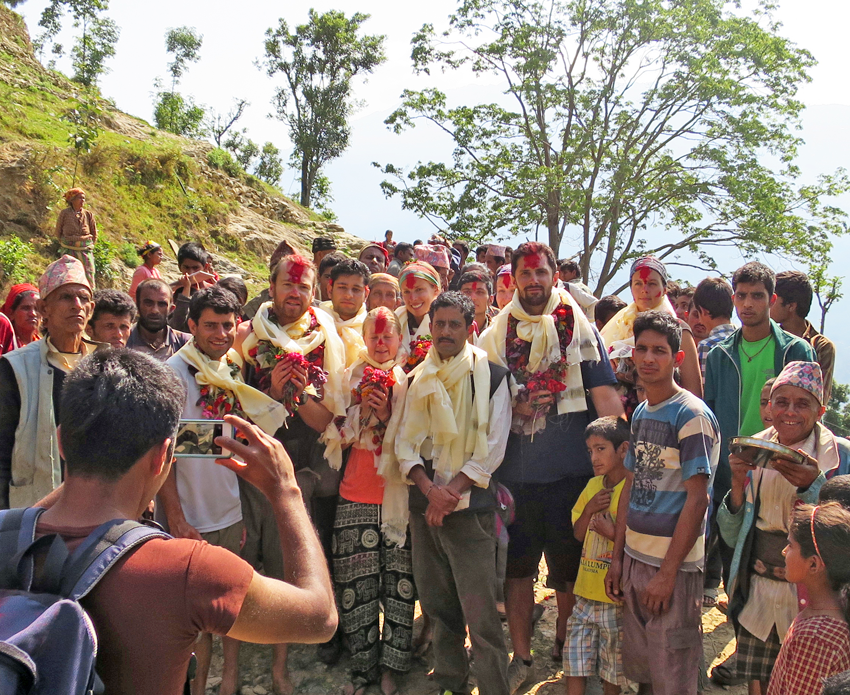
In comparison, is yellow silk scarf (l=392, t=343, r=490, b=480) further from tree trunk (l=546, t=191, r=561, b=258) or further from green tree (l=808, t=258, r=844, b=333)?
tree trunk (l=546, t=191, r=561, b=258)

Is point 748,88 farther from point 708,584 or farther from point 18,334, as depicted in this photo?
point 18,334

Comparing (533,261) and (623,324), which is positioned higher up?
(533,261)

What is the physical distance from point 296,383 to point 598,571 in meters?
1.96

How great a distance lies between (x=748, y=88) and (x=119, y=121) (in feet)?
56.8

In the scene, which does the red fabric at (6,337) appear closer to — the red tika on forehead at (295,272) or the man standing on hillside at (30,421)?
the man standing on hillside at (30,421)

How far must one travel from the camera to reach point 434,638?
12.4ft

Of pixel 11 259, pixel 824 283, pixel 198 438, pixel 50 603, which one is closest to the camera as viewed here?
pixel 50 603

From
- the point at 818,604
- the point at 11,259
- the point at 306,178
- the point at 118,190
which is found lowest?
the point at 818,604

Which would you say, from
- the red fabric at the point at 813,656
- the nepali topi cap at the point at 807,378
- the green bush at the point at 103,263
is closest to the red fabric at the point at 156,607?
the red fabric at the point at 813,656

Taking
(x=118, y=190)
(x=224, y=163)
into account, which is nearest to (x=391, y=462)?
(x=118, y=190)

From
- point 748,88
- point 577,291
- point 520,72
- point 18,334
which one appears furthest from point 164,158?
point 748,88

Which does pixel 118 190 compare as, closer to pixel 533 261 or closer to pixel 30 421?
pixel 30 421

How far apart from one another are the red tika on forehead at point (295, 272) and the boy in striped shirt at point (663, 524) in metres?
2.01

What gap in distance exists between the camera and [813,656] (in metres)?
2.43
